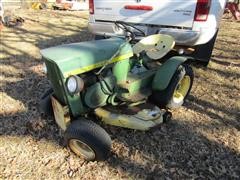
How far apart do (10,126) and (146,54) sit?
2.02 meters

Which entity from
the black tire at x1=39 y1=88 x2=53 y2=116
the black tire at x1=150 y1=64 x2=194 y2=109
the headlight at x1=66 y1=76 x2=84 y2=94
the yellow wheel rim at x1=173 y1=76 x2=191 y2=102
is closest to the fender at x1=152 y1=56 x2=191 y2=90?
the black tire at x1=150 y1=64 x2=194 y2=109

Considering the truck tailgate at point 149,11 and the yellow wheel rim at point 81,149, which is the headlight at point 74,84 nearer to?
the yellow wheel rim at point 81,149

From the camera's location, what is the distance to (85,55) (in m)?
3.14

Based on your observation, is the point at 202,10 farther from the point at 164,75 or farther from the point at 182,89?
the point at 164,75

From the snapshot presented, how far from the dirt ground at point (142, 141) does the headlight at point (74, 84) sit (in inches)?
32.1

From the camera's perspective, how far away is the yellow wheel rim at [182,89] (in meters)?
4.21

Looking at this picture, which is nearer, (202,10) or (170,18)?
(202,10)

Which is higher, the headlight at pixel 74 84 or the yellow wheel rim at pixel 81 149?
the headlight at pixel 74 84

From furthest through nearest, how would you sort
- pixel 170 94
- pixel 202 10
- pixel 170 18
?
pixel 170 18
pixel 202 10
pixel 170 94

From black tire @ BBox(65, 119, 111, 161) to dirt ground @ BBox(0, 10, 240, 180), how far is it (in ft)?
0.63

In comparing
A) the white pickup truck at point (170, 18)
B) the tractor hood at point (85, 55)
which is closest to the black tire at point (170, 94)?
the tractor hood at point (85, 55)

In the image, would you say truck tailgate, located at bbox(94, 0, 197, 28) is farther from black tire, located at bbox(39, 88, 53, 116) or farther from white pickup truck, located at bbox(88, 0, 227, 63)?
black tire, located at bbox(39, 88, 53, 116)

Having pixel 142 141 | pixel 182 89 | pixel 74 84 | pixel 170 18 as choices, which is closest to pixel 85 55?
pixel 74 84

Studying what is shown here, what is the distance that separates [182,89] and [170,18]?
123 centimetres
